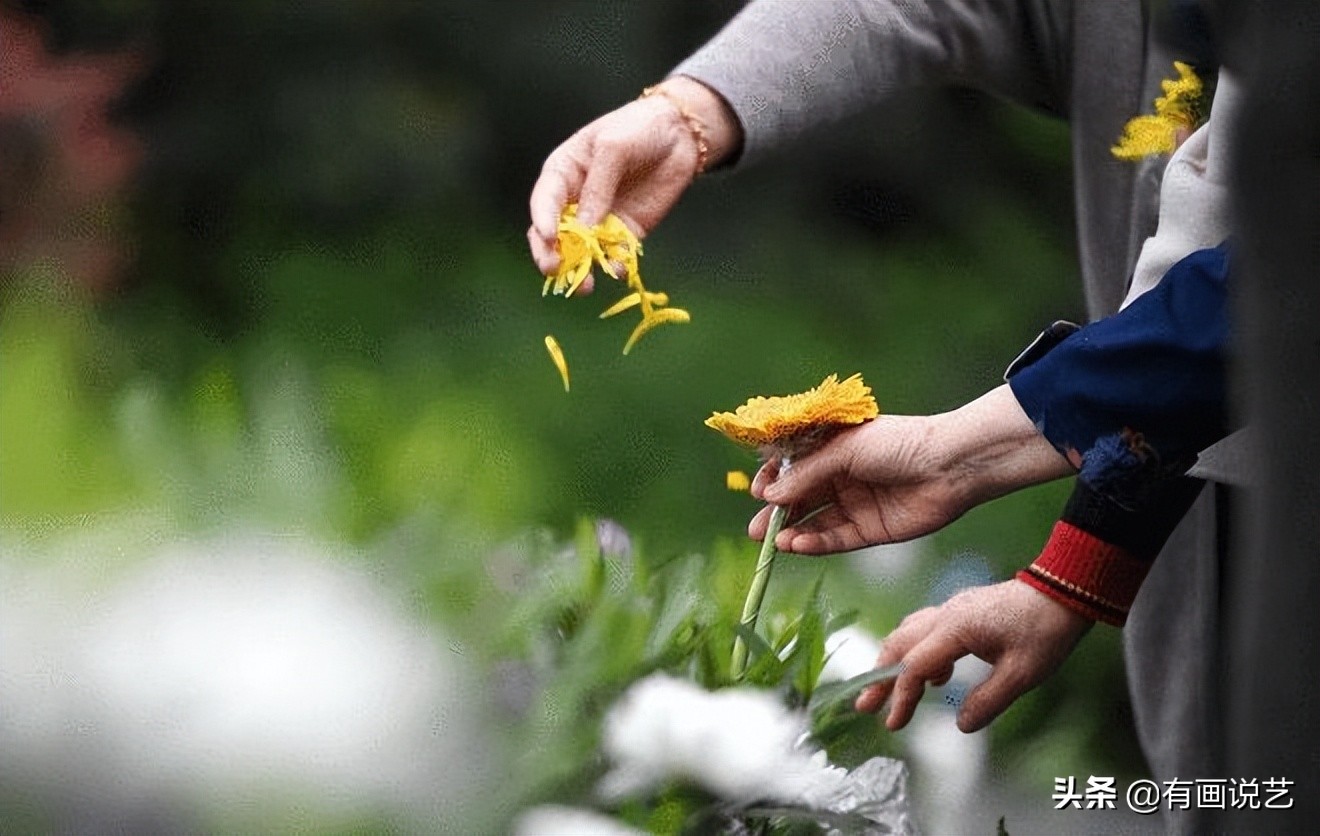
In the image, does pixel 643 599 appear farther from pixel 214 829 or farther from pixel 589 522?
pixel 214 829

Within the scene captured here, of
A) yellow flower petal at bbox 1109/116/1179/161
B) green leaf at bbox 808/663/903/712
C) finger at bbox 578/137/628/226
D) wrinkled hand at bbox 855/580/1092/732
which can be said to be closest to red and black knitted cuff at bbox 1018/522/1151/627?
wrinkled hand at bbox 855/580/1092/732

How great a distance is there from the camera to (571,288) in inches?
48.9

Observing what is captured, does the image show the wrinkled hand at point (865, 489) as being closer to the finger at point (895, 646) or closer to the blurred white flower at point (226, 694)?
the finger at point (895, 646)

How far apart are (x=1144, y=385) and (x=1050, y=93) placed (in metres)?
0.25

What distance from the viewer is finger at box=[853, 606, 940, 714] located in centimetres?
125

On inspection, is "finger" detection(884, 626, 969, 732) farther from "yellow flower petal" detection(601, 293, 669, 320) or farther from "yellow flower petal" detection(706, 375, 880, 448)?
"yellow flower petal" detection(601, 293, 669, 320)

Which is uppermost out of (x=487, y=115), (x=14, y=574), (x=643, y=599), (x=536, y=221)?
(x=487, y=115)

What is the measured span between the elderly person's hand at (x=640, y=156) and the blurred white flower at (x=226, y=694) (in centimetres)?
31

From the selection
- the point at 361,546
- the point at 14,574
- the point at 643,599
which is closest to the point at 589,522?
the point at 643,599

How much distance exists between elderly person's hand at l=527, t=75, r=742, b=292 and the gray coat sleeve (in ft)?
0.06

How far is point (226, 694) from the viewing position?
1.23 m

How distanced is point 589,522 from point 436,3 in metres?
0.42

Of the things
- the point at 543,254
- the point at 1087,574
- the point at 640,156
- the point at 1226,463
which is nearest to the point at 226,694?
the point at 543,254

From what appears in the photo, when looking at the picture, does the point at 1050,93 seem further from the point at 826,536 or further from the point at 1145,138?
the point at 826,536
